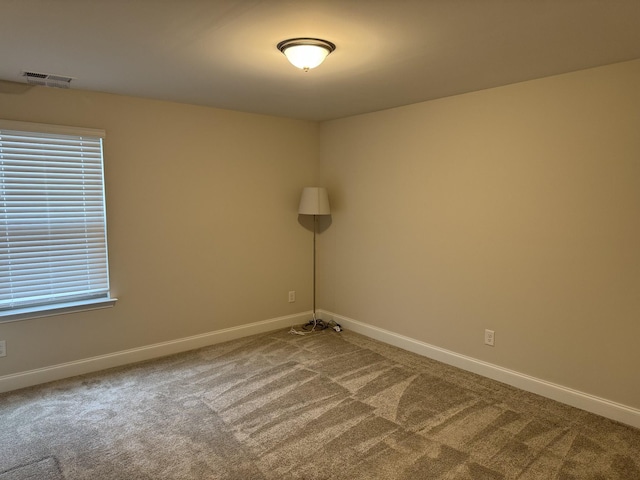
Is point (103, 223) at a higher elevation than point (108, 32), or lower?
lower

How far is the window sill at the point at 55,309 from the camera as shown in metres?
3.07

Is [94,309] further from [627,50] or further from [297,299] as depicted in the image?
[627,50]

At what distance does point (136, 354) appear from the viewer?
3631 millimetres

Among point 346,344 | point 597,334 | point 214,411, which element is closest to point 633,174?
point 597,334

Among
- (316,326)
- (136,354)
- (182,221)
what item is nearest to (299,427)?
(136,354)

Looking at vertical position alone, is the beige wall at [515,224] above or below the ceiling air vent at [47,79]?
below

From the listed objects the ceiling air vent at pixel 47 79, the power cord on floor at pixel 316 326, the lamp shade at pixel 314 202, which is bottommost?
the power cord on floor at pixel 316 326

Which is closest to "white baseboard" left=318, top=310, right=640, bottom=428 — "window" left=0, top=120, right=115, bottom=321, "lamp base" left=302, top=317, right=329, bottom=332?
"lamp base" left=302, top=317, right=329, bottom=332

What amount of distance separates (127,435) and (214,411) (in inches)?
21.3

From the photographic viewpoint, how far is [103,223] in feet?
11.2

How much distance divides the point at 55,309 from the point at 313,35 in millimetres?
2814

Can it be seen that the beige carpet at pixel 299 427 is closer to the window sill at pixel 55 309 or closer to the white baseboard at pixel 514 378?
the white baseboard at pixel 514 378

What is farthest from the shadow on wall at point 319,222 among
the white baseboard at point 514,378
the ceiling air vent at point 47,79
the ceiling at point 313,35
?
the ceiling air vent at point 47,79

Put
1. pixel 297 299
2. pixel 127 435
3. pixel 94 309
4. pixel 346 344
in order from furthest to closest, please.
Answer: pixel 297 299
pixel 346 344
pixel 94 309
pixel 127 435
